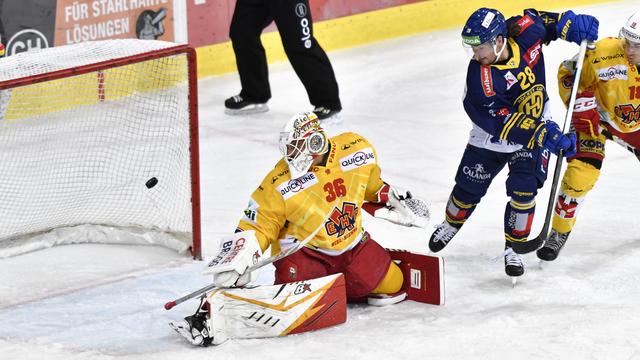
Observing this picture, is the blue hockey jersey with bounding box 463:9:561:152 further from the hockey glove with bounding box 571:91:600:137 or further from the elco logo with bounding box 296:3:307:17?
the elco logo with bounding box 296:3:307:17

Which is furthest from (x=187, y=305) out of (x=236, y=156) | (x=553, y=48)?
(x=553, y=48)

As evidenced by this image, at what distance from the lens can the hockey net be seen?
489 centimetres

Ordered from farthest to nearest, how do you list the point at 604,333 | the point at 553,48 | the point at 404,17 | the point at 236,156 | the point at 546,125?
the point at 404,17 → the point at 553,48 → the point at 236,156 → the point at 546,125 → the point at 604,333

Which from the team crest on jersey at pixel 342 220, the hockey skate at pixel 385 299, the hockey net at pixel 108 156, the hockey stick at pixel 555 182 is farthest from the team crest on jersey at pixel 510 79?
the hockey net at pixel 108 156

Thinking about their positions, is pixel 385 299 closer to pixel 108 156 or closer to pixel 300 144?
pixel 300 144

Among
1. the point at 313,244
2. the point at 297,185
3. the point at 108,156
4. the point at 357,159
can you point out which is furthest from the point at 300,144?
the point at 108,156

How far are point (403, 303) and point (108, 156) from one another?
5.91ft

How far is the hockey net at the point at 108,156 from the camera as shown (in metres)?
Result: 4.89

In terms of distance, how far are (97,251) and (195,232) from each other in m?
0.44

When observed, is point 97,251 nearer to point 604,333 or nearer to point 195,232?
point 195,232

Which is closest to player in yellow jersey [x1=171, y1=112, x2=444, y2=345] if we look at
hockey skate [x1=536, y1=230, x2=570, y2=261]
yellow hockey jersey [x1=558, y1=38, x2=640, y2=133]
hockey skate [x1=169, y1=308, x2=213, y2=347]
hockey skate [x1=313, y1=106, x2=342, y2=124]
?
hockey skate [x1=169, y1=308, x2=213, y2=347]

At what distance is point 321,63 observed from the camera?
6840 mm

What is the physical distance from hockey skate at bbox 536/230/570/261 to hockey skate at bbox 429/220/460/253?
0.36 metres

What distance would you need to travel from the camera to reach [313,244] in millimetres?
4129
